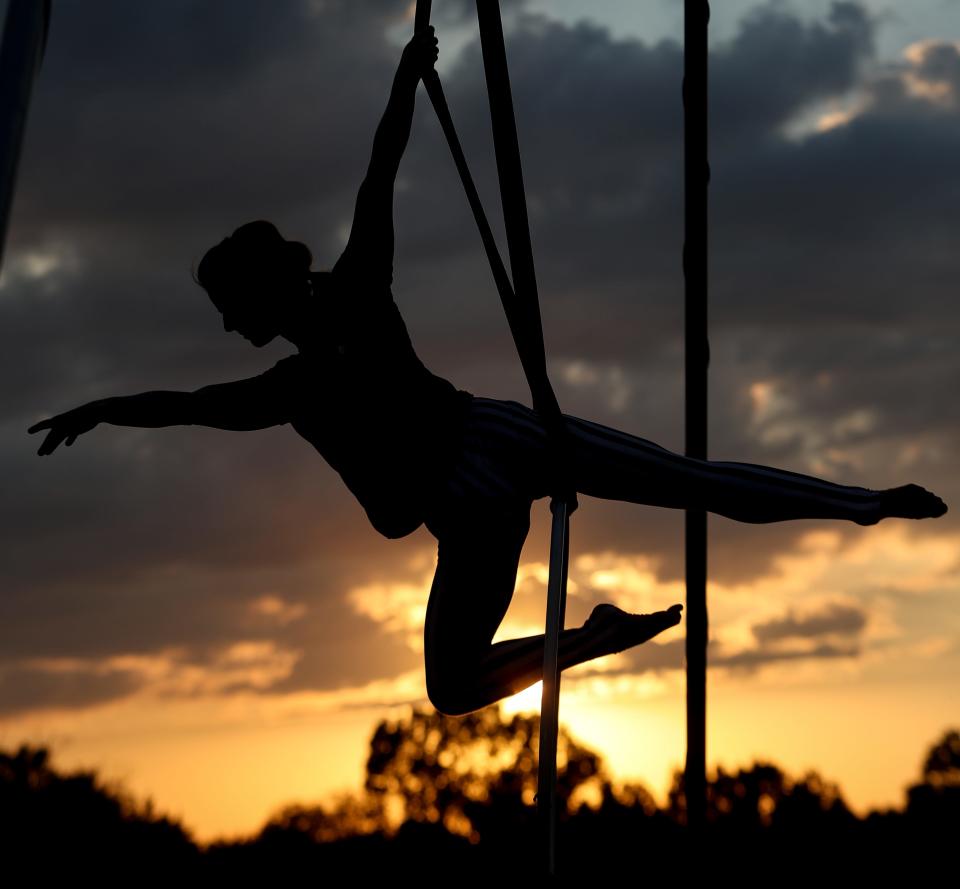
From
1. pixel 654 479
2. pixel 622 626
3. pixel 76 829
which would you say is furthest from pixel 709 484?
pixel 76 829

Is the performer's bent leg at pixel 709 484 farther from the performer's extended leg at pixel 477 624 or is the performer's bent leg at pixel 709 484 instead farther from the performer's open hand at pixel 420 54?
the performer's open hand at pixel 420 54

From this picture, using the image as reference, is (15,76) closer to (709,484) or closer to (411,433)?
(411,433)

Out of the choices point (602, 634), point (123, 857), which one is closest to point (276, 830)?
point (123, 857)

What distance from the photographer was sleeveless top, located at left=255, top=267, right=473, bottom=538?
14.8ft

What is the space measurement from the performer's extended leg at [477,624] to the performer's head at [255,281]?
2.71 feet

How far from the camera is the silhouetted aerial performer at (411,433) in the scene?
14.7 feet

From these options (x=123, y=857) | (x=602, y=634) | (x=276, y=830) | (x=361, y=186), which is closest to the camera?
(x=361, y=186)

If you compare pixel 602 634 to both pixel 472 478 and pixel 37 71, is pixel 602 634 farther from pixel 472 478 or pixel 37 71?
pixel 37 71

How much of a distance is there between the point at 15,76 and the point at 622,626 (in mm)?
2599

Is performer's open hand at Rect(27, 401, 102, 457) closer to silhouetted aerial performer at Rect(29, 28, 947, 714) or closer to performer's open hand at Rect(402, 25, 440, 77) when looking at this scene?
silhouetted aerial performer at Rect(29, 28, 947, 714)

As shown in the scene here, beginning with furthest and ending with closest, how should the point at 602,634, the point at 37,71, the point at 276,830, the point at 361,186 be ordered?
the point at 276,830
the point at 602,634
the point at 361,186
the point at 37,71

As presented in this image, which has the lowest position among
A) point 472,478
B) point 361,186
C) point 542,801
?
point 542,801

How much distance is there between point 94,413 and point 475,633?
1361 mm

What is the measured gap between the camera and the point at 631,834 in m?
37.9
